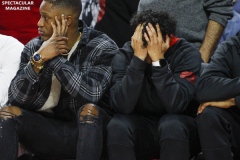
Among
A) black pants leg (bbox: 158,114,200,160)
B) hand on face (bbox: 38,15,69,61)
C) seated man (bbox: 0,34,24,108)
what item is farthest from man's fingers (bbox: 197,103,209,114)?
seated man (bbox: 0,34,24,108)

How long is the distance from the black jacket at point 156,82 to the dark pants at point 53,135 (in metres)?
0.21

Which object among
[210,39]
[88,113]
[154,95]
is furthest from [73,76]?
[210,39]

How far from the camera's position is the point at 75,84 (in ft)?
14.6

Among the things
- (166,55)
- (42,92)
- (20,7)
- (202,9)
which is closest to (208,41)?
(202,9)

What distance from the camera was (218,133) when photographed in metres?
4.10

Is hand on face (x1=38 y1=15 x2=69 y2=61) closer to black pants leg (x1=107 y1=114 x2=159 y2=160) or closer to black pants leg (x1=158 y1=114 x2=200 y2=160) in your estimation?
black pants leg (x1=107 y1=114 x2=159 y2=160)

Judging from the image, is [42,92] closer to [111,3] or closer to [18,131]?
[18,131]

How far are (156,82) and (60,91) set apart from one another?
73 centimetres

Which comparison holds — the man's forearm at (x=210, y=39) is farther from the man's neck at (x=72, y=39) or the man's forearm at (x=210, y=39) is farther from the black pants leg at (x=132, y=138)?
the man's neck at (x=72, y=39)

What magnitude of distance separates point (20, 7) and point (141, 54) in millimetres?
1688

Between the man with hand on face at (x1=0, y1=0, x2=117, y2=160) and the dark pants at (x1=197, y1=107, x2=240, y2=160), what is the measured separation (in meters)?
0.64

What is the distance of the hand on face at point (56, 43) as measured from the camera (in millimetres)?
4488

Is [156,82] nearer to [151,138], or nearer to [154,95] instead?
[154,95]

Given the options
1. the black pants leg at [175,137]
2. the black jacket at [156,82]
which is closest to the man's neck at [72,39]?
the black jacket at [156,82]
